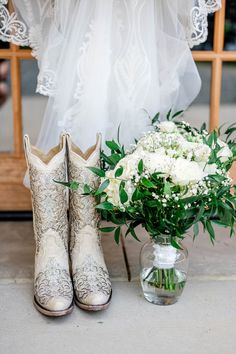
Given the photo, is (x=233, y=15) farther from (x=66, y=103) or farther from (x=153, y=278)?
(x=153, y=278)

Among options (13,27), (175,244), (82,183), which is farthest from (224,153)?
(13,27)

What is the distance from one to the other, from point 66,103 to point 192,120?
7.50 feet

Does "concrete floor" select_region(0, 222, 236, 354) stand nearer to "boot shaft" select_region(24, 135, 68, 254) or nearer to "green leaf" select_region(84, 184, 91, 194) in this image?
"boot shaft" select_region(24, 135, 68, 254)

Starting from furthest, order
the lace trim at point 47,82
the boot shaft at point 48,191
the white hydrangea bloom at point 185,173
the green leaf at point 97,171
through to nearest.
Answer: the lace trim at point 47,82 < the boot shaft at point 48,191 < the green leaf at point 97,171 < the white hydrangea bloom at point 185,173

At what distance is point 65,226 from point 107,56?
19.8 inches

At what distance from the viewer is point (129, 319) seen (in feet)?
4.91

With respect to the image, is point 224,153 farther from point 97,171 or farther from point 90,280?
point 90,280

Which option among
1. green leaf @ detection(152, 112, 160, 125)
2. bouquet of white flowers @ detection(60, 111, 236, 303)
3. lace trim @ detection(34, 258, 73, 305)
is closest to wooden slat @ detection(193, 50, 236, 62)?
green leaf @ detection(152, 112, 160, 125)

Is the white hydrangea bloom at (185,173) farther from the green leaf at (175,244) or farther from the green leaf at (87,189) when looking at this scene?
the green leaf at (87,189)

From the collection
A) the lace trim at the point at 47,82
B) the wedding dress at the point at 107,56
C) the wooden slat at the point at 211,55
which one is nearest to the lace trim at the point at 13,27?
the wedding dress at the point at 107,56

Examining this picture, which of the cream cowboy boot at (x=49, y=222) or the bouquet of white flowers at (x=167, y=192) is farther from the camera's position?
the cream cowboy boot at (x=49, y=222)

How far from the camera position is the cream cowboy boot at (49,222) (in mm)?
1531

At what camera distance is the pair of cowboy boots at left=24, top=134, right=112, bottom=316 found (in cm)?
154

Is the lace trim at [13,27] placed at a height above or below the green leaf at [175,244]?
above
